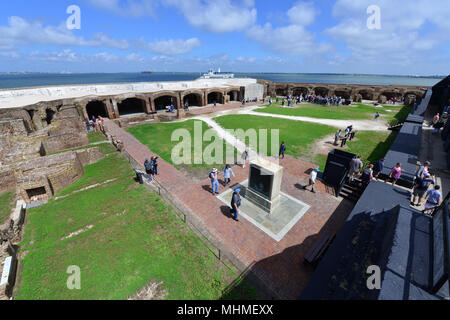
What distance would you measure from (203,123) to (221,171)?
474 inches

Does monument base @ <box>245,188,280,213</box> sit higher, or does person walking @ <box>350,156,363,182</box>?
person walking @ <box>350,156,363,182</box>

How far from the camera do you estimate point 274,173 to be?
796 centimetres

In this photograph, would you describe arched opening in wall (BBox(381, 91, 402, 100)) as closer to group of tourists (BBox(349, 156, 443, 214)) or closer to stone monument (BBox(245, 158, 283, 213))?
group of tourists (BBox(349, 156, 443, 214))

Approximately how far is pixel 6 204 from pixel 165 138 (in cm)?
1099

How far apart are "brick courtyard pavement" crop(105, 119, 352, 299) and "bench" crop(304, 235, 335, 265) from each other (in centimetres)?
32

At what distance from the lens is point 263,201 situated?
29.0 feet

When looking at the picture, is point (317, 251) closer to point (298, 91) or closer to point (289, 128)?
point (289, 128)

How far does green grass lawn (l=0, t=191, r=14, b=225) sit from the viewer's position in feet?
29.0

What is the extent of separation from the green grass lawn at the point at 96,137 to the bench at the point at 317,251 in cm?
1864

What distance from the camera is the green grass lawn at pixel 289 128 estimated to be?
1622 cm

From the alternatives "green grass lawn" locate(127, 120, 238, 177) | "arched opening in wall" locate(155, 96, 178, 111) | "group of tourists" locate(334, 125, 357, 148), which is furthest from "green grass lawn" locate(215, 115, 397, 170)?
"arched opening in wall" locate(155, 96, 178, 111)

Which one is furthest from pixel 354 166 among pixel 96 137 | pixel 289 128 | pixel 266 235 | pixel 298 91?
pixel 298 91
